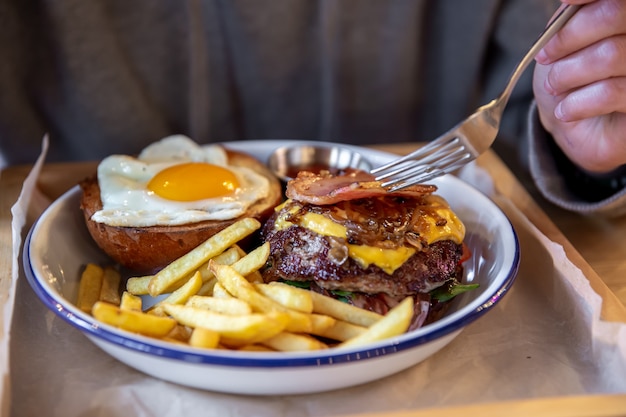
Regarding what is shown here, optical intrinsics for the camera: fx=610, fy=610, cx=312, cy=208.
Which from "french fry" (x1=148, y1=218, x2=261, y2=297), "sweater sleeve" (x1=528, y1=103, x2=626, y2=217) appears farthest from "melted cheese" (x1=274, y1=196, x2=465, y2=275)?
"sweater sleeve" (x1=528, y1=103, x2=626, y2=217)

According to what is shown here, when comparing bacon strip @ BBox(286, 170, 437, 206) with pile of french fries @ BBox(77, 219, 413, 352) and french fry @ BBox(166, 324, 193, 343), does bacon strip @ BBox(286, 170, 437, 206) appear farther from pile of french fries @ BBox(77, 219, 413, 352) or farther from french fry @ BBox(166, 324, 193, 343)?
french fry @ BBox(166, 324, 193, 343)

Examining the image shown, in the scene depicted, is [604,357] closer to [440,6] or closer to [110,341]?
[110,341]

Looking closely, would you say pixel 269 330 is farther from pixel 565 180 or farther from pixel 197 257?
pixel 565 180

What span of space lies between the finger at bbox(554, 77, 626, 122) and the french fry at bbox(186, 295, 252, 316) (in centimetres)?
114

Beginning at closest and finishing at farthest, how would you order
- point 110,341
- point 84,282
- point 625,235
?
point 110,341
point 84,282
point 625,235

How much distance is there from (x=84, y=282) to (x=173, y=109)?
123 cm

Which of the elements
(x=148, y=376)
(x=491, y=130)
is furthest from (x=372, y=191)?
(x=148, y=376)

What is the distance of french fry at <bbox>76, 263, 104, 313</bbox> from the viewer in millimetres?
1763

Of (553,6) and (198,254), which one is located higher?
(553,6)

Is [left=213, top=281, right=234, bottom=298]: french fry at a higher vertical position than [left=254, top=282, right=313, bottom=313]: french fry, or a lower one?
lower

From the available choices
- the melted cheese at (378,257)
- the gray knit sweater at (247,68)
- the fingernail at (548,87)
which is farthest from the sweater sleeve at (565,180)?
the melted cheese at (378,257)

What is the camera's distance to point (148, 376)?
1521 millimetres

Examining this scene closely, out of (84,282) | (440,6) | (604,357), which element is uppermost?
(440,6)

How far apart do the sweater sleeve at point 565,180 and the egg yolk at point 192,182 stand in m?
1.17
